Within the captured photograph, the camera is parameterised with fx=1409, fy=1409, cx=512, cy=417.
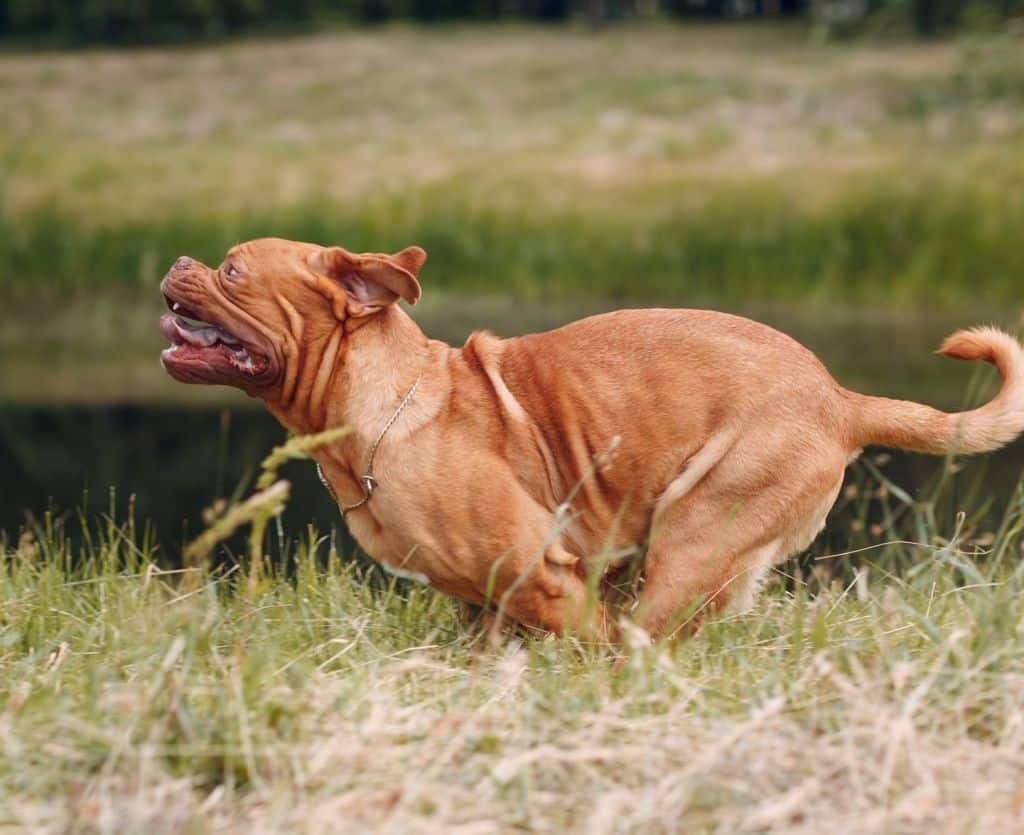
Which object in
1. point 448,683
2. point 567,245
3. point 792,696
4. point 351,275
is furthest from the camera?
point 567,245

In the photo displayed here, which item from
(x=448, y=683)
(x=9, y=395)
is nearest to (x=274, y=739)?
(x=448, y=683)

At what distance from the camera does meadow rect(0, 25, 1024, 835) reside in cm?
308

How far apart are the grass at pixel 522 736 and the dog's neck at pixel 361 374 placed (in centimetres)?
74

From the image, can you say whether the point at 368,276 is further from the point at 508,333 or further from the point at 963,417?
the point at 508,333

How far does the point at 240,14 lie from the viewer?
1380 inches

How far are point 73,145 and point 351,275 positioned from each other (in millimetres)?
15214

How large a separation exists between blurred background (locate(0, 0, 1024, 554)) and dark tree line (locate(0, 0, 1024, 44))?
21.5 ft

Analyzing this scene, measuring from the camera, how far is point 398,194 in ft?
48.7

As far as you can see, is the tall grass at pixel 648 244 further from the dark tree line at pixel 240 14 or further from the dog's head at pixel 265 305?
the dark tree line at pixel 240 14

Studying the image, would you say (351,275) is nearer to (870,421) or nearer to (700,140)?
(870,421)

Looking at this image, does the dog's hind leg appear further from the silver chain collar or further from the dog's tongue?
the dog's tongue

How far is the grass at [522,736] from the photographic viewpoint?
296 centimetres

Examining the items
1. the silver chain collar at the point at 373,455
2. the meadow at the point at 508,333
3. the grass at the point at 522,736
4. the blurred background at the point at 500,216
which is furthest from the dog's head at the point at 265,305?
the blurred background at the point at 500,216

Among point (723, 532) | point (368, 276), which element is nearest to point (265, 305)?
point (368, 276)
